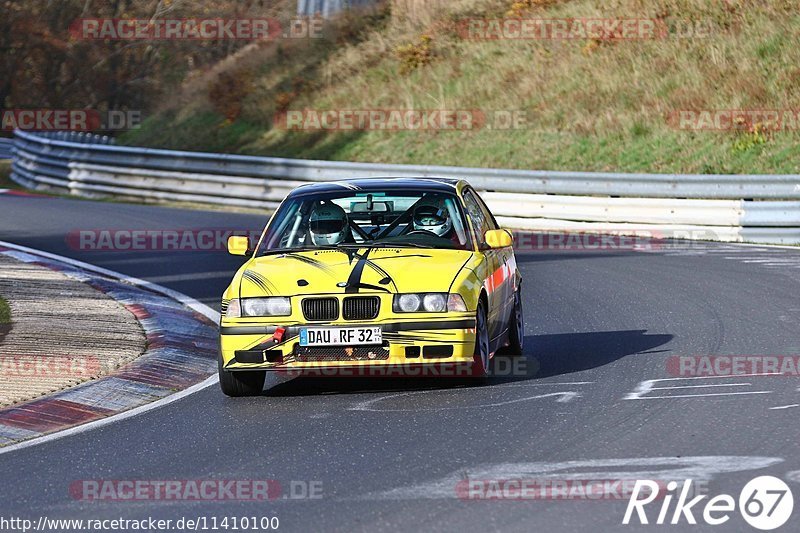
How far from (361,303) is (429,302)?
450mm

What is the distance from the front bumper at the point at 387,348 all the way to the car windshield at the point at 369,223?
1005 millimetres

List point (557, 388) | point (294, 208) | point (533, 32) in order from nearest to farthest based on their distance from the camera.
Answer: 1. point (557, 388)
2. point (294, 208)
3. point (533, 32)

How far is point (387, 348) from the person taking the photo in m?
9.14

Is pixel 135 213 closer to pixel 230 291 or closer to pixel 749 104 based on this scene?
pixel 749 104

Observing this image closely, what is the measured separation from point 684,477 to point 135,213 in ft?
68.5

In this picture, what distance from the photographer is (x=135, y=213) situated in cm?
2638

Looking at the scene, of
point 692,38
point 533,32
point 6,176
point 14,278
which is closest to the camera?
point 14,278

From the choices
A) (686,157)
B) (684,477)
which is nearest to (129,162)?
(686,157)

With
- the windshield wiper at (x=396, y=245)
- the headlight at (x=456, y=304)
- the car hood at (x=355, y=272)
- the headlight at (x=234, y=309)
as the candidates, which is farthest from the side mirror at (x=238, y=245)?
the headlight at (x=456, y=304)

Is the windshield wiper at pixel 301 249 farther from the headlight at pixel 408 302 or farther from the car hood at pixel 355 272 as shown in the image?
the headlight at pixel 408 302

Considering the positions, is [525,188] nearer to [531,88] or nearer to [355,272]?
[531,88]

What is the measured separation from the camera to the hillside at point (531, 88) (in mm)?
27453

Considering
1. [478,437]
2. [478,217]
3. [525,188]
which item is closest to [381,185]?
[478,217]

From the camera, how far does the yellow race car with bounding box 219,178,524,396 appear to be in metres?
9.16
